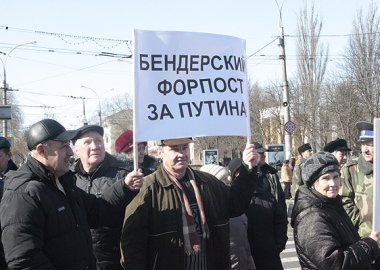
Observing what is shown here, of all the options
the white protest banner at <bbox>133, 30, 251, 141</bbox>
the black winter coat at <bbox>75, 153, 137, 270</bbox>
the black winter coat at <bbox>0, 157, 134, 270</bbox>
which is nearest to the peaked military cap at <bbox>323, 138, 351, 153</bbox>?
the black winter coat at <bbox>75, 153, 137, 270</bbox>

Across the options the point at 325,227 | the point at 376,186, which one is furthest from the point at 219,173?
the point at 376,186

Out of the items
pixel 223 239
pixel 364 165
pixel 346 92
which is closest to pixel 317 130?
pixel 346 92

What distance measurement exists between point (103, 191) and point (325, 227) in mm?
2115

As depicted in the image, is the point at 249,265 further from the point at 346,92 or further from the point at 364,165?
the point at 346,92

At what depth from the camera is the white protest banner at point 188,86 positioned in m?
3.66

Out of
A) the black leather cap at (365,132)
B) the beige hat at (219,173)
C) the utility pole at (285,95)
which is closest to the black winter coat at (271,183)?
the beige hat at (219,173)

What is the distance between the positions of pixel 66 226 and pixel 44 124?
2.48ft

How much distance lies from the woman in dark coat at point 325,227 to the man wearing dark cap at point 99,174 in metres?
1.67

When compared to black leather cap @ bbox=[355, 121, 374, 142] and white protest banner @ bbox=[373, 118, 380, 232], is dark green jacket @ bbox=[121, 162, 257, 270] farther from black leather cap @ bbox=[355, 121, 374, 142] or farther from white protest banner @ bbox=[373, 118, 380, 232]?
black leather cap @ bbox=[355, 121, 374, 142]

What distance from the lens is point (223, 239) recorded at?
392cm

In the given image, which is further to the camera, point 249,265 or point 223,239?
point 249,265

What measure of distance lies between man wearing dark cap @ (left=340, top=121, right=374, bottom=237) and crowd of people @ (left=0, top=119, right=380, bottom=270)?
1.01 metres

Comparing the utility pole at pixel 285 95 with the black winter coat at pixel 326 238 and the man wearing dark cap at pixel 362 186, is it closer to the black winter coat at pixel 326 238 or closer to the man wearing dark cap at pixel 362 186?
the man wearing dark cap at pixel 362 186

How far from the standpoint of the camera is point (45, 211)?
3.16 metres
